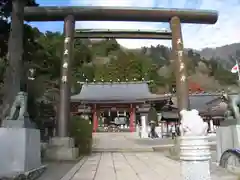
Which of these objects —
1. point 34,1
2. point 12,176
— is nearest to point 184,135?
point 12,176

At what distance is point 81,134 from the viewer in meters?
13.1

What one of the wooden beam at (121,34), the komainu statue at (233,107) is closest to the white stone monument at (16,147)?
the komainu statue at (233,107)

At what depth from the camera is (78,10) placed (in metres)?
12.3

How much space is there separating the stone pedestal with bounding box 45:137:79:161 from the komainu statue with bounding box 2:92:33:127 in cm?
389

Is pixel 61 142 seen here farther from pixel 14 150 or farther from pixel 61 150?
pixel 14 150

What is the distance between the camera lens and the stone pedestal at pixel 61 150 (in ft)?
34.5

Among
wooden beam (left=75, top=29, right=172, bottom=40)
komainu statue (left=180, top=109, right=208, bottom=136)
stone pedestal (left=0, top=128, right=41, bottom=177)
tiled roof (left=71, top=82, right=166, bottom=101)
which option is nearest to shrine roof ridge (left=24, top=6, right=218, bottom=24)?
wooden beam (left=75, top=29, right=172, bottom=40)

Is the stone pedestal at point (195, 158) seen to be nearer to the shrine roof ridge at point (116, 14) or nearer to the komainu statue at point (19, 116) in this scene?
the komainu statue at point (19, 116)

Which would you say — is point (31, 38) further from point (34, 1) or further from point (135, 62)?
point (135, 62)

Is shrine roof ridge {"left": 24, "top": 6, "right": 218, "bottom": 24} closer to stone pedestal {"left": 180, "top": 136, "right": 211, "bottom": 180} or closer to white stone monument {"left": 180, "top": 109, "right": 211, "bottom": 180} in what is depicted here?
white stone monument {"left": 180, "top": 109, "right": 211, "bottom": 180}

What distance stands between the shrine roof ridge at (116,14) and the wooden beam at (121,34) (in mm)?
677

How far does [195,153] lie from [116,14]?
33.6ft

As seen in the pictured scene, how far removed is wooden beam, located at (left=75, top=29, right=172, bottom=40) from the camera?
1338 centimetres

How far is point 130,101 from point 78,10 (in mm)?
19167
